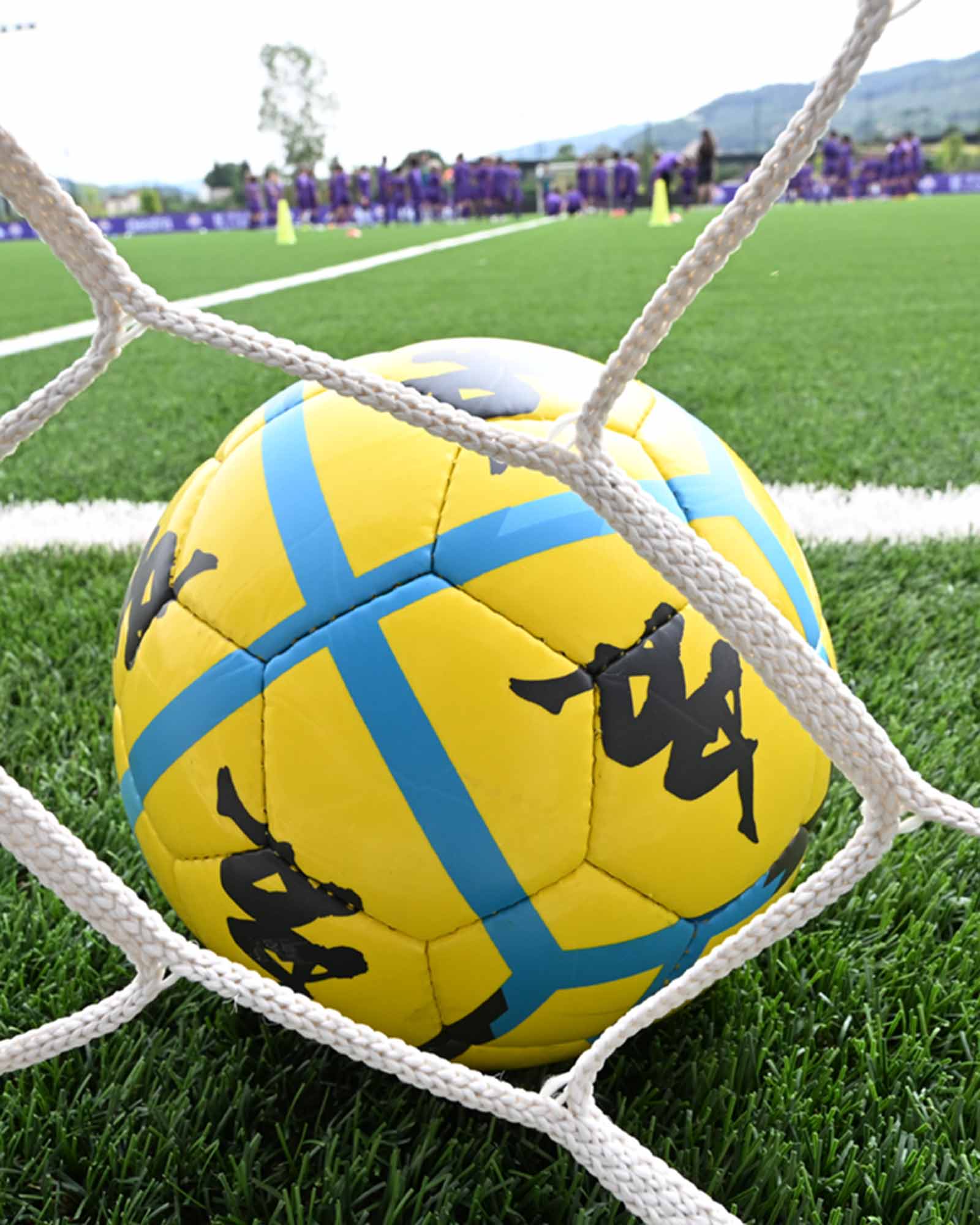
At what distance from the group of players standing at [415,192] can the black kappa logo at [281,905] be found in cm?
3562

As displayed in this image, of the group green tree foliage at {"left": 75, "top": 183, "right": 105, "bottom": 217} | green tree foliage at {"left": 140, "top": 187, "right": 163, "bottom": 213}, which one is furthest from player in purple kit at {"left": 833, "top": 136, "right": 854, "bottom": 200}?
green tree foliage at {"left": 140, "top": 187, "right": 163, "bottom": 213}

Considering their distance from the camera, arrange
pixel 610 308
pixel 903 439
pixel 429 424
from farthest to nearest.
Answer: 1. pixel 610 308
2. pixel 903 439
3. pixel 429 424

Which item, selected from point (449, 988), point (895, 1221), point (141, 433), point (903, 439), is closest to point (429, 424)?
point (449, 988)

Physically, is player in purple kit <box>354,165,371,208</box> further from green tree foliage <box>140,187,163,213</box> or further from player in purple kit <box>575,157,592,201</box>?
green tree foliage <box>140,187,163,213</box>

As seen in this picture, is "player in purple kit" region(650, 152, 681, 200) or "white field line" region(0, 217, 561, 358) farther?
"player in purple kit" region(650, 152, 681, 200)

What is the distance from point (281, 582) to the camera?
1.11m

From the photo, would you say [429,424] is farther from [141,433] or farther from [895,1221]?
[141,433]

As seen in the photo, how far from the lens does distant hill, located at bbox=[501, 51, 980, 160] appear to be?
3172 inches

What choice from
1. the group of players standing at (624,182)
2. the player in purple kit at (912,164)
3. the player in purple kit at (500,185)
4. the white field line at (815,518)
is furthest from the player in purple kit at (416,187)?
the white field line at (815,518)

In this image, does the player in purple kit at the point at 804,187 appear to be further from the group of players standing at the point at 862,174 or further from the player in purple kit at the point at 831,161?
the player in purple kit at the point at 831,161

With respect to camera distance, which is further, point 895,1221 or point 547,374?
point 547,374

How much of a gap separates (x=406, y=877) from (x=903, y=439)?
3.15 m

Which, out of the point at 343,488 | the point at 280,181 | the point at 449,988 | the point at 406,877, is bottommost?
the point at 449,988

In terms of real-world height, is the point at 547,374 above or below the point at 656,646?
above
